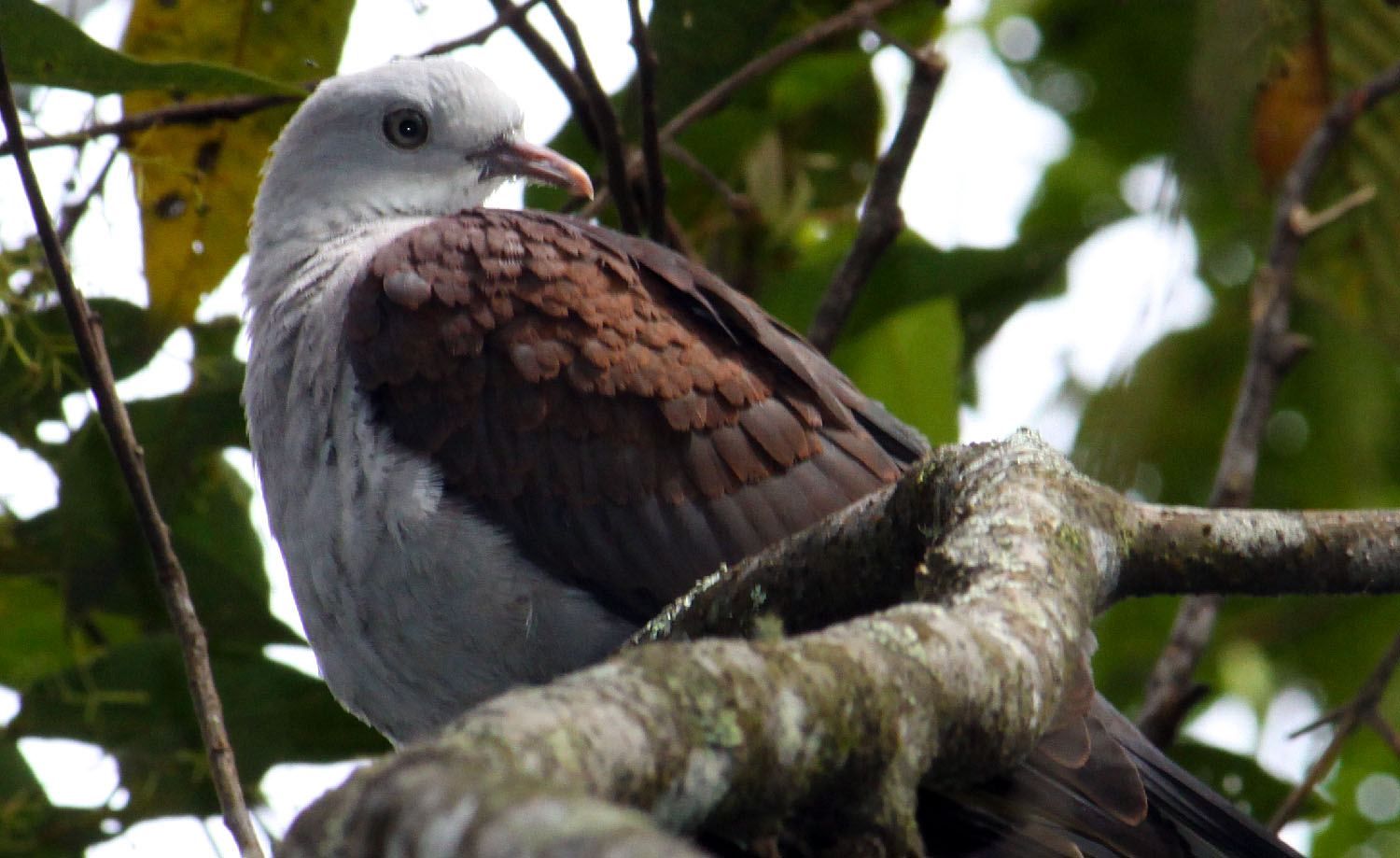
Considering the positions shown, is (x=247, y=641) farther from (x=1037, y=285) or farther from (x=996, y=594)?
(x=996, y=594)

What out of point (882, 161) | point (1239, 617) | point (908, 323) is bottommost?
point (1239, 617)

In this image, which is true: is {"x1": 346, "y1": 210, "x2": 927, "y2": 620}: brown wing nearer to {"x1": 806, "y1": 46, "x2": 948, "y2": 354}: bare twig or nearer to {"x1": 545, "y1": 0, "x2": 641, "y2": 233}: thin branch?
{"x1": 545, "y1": 0, "x2": 641, "y2": 233}: thin branch

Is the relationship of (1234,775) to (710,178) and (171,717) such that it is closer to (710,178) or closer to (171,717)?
(710,178)

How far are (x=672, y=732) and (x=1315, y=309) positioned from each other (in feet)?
15.6

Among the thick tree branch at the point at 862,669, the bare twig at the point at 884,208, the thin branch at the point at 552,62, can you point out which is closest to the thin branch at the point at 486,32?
the thin branch at the point at 552,62

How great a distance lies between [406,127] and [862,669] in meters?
3.20

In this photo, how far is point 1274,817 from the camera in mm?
3748

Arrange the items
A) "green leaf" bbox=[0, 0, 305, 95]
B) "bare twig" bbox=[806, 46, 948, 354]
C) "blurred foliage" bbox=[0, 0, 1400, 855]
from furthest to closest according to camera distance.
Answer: "bare twig" bbox=[806, 46, 948, 354] < "blurred foliage" bbox=[0, 0, 1400, 855] < "green leaf" bbox=[0, 0, 305, 95]

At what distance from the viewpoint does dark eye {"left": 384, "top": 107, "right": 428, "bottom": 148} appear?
421cm

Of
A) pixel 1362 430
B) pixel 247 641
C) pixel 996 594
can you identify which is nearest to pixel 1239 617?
pixel 1362 430

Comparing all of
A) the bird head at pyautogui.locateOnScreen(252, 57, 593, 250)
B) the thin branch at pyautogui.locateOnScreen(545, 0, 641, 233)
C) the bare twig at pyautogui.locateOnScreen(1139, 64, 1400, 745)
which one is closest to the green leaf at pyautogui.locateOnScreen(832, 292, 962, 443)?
the bare twig at pyautogui.locateOnScreen(1139, 64, 1400, 745)

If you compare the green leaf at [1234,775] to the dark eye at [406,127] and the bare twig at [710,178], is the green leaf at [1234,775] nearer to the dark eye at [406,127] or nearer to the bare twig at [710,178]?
the bare twig at [710,178]

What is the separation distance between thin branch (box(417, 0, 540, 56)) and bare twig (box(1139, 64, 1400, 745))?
2266 millimetres

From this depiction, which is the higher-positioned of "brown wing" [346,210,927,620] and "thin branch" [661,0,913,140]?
"thin branch" [661,0,913,140]
